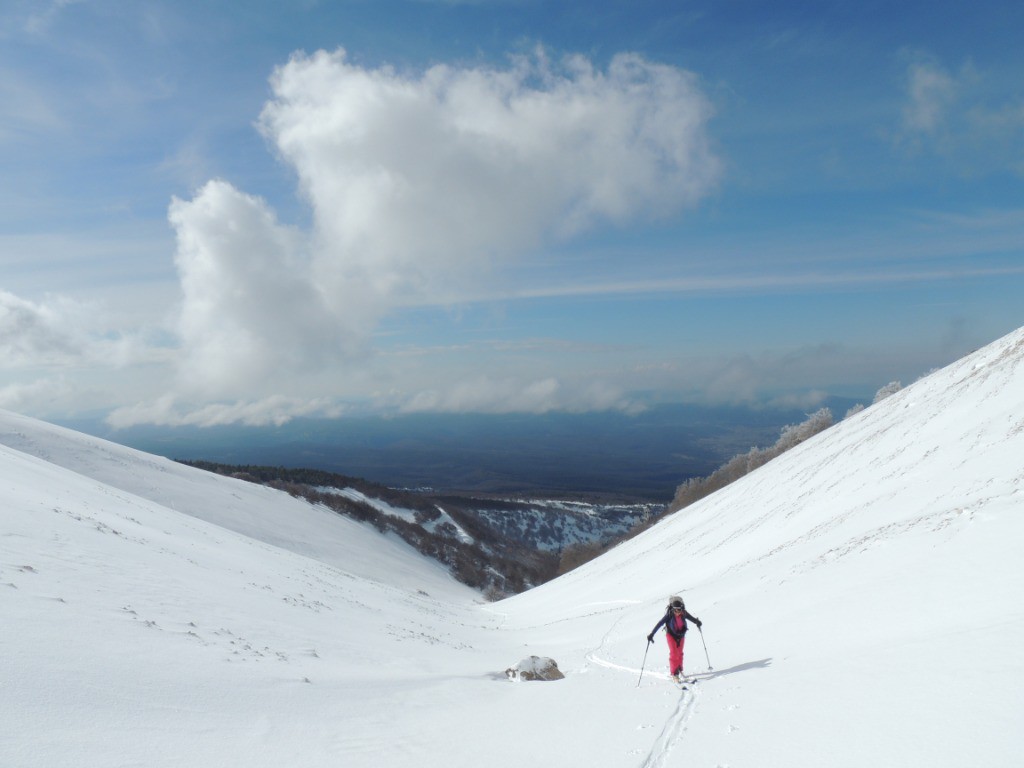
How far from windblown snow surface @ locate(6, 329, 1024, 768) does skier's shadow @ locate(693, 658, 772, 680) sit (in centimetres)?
8

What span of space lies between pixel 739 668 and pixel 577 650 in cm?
810

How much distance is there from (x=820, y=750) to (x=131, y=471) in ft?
153

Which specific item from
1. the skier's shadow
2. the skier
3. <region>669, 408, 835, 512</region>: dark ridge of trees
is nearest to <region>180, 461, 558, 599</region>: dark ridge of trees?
<region>669, 408, 835, 512</region>: dark ridge of trees

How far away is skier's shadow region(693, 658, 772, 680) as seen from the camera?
1009 centimetres

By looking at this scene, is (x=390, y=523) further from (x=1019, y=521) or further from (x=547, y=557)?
(x=1019, y=521)

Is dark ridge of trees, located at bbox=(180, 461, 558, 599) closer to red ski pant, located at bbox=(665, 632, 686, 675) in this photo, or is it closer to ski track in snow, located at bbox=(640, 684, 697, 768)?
red ski pant, located at bbox=(665, 632, 686, 675)

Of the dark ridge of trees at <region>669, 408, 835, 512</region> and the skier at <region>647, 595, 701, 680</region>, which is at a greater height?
the dark ridge of trees at <region>669, 408, 835, 512</region>

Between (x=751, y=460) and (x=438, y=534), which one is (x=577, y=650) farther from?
(x=438, y=534)

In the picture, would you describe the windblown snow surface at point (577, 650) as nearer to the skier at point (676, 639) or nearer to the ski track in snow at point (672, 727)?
the ski track in snow at point (672, 727)

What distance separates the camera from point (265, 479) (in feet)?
303

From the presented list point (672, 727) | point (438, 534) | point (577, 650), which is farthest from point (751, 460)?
point (672, 727)

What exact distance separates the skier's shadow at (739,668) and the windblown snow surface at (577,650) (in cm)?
8

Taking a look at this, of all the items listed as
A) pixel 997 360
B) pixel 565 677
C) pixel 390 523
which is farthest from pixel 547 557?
pixel 565 677

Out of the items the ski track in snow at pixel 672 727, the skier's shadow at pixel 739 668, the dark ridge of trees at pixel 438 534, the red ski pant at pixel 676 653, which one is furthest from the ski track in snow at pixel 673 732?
the dark ridge of trees at pixel 438 534
